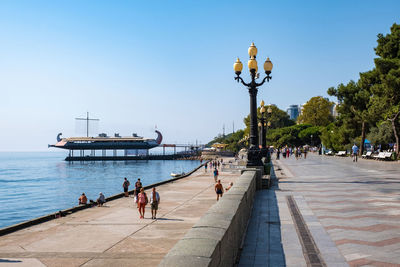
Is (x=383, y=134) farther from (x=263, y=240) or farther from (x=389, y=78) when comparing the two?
(x=263, y=240)

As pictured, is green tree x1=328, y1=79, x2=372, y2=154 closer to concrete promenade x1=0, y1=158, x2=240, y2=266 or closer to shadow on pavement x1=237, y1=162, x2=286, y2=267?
concrete promenade x1=0, y1=158, x2=240, y2=266

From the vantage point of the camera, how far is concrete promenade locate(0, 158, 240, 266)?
8.74m

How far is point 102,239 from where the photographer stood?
10.9 m

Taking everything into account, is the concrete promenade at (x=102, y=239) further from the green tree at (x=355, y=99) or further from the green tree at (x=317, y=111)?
the green tree at (x=317, y=111)

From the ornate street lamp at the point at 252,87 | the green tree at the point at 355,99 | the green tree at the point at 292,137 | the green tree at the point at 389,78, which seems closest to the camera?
the ornate street lamp at the point at 252,87

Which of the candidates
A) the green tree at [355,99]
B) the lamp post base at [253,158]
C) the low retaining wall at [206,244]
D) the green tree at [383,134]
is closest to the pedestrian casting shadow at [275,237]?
the low retaining wall at [206,244]

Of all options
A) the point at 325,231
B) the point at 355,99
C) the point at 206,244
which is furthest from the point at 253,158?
the point at 355,99

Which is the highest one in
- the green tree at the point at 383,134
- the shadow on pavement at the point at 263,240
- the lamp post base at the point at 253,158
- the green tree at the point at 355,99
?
the green tree at the point at 355,99

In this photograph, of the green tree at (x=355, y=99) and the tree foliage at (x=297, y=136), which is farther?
the tree foliage at (x=297, y=136)

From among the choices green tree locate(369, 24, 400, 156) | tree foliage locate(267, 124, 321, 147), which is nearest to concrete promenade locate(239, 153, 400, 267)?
green tree locate(369, 24, 400, 156)

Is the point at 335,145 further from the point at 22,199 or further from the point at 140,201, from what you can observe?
the point at 140,201

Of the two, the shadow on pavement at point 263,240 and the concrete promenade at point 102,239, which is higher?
the shadow on pavement at point 263,240

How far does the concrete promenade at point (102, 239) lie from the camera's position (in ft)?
28.7

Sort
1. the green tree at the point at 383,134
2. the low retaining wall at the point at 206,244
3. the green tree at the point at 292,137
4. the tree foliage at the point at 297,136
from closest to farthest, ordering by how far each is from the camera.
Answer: the low retaining wall at the point at 206,244, the green tree at the point at 383,134, the tree foliage at the point at 297,136, the green tree at the point at 292,137
